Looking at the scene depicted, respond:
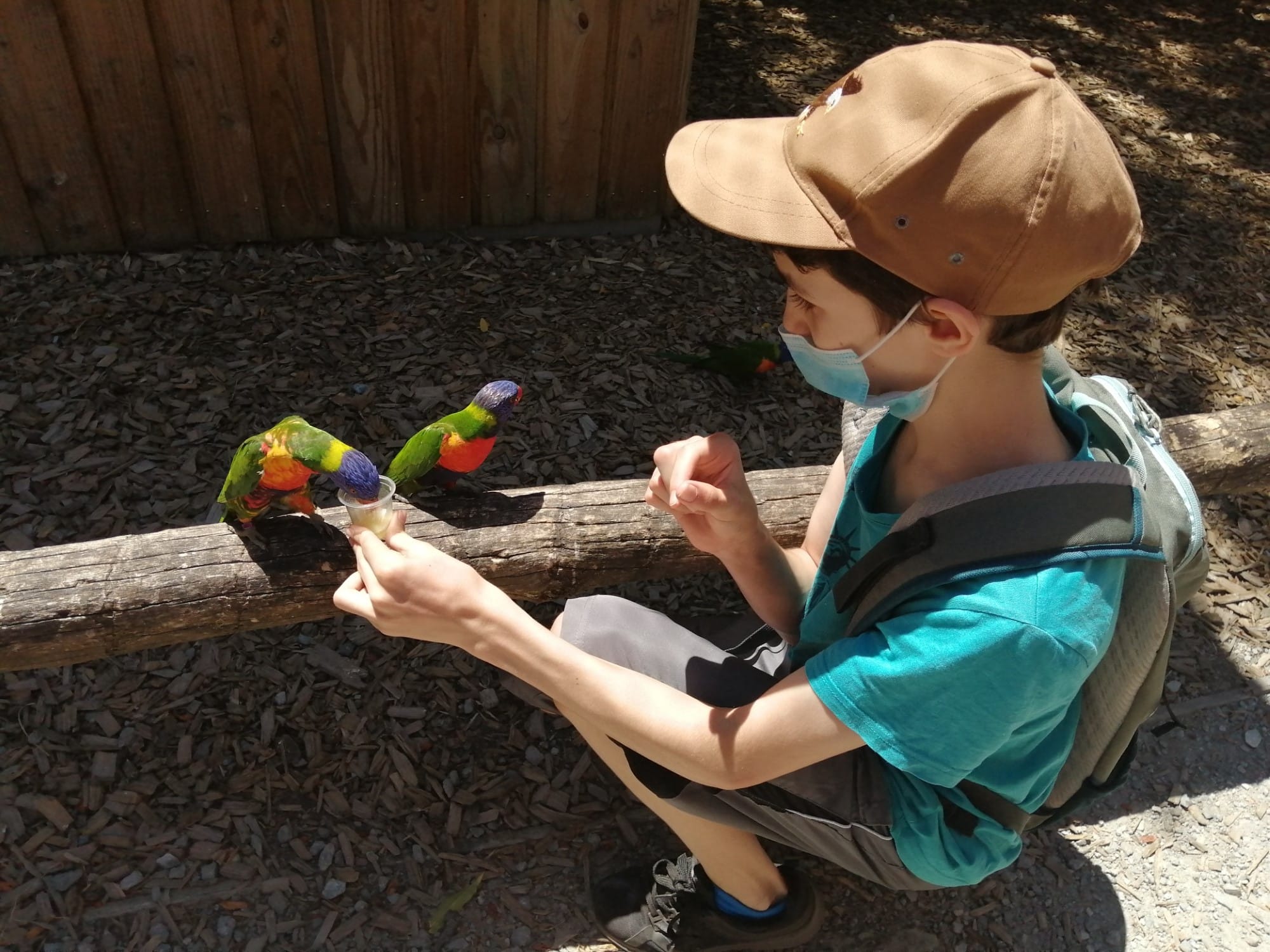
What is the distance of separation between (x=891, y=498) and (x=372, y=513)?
922 mm

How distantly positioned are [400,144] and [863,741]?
3302mm

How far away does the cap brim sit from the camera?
1.21m

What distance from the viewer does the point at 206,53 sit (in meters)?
3.40

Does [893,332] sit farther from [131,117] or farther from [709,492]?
[131,117]

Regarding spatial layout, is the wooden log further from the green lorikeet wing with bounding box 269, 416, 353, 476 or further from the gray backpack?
the green lorikeet wing with bounding box 269, 416, 353, 476

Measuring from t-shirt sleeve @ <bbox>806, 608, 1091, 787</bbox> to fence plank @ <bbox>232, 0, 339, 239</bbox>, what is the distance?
324 cm

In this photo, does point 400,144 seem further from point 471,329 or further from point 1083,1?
point 1083,1

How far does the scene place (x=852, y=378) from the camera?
1364mm

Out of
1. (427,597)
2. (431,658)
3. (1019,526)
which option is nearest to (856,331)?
(1019,526)

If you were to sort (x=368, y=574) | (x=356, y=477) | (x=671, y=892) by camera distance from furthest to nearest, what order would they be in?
1. (x=671, y=892)
2. (x=356, y=477)
3. (x=368, y=574)

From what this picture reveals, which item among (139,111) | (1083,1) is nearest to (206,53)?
(139,111)

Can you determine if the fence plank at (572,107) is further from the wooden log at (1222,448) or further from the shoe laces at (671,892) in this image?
the shoe laces at (671,892)

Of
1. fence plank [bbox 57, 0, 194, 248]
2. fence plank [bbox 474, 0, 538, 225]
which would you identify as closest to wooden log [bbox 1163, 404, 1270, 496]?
fence plank [bbox 474, 0, 538, 225]

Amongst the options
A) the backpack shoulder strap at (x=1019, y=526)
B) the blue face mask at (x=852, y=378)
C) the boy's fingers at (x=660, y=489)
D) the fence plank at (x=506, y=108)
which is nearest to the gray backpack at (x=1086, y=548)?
the backpack shoulder strap at (x=1019, y=526)
